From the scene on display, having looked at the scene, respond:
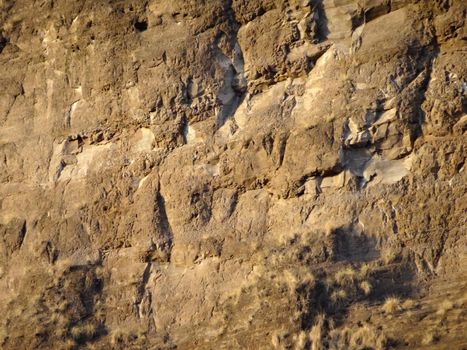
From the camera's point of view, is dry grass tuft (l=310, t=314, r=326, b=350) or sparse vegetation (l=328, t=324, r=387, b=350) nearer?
sparse vegetation (l=328, t=324, r=387, b=350)

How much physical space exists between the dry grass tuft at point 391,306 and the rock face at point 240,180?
0.06 feet

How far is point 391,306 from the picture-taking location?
32.9 feet

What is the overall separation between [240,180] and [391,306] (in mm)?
3056

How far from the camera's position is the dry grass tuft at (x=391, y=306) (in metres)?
10.0

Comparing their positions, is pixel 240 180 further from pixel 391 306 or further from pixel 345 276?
A: pixel 391 306

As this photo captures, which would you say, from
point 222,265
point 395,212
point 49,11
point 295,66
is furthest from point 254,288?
point 49,11

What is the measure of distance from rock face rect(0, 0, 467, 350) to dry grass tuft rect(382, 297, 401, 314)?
2 centimetres

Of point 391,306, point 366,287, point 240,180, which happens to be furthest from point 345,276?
point 240,180

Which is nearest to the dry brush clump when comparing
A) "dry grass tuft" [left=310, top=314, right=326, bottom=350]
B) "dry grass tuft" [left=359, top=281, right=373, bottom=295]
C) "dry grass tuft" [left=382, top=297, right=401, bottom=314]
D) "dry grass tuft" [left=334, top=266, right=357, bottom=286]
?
"dry grass tuft" [left=382, top=297, right=401, bottom=314]

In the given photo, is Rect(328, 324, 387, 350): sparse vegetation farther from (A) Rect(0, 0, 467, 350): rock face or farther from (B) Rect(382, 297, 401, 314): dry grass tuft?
(B) Rect(382, 297, 401, 314): dry grass tuft

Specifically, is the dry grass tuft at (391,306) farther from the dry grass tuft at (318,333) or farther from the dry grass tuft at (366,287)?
the dry grass tuft at (318,333)

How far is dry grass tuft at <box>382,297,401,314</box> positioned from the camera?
32.9 ft

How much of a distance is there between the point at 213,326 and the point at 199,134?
10.2ft

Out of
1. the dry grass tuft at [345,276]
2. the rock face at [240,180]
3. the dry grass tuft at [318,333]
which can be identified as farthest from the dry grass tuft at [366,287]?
the dry grass tuft at [318,333]
